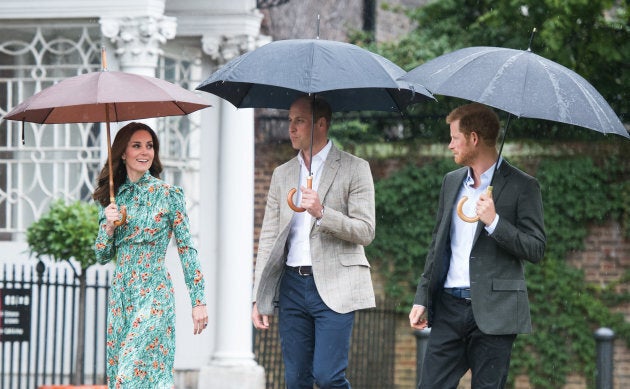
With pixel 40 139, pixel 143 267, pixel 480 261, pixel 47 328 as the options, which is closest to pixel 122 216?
pixel 143 267

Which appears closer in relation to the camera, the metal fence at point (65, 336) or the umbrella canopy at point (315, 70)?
the umbrella canopy at point (315, 70)

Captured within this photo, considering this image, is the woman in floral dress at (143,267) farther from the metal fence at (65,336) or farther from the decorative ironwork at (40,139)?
the decorative ironwork at (40,139)

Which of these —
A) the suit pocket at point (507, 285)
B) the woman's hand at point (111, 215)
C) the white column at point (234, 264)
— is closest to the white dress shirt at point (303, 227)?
the woman's hand at point (111, 215)

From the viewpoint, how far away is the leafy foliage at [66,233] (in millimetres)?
9367

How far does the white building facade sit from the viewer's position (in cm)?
1090

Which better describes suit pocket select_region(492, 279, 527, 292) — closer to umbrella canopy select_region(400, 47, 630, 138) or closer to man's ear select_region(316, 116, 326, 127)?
umbrella canopy select_region(400, 47, 630, 138)

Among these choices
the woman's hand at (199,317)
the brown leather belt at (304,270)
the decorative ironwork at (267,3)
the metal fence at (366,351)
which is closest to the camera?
the brown leather belt at (304,270)

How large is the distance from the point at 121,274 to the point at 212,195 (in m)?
5.32

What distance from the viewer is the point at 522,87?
5.48 metres

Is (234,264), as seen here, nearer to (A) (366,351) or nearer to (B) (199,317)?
(A) (366,351)

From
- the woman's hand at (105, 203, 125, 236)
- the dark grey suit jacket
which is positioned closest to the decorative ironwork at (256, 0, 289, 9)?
the woman's hand at (105, 203, 125, 236)

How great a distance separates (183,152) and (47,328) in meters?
→ 2.40

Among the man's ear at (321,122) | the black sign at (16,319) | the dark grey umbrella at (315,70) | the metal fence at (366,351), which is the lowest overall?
the metal fence at (366,351)

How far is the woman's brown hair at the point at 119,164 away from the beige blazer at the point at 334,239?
26.0 inches
